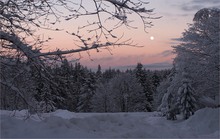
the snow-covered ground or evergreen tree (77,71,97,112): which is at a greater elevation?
the snow-covered ground

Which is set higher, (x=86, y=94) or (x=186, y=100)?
(x=186, y=100)

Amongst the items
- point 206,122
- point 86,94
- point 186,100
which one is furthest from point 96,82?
point 206,122

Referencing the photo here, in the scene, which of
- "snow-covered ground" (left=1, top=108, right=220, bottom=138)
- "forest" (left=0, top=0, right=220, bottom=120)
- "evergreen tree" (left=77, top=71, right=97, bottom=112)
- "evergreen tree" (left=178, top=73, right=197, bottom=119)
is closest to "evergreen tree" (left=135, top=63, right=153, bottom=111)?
"forest" (left=0, top=0, right=220, bottom=120)

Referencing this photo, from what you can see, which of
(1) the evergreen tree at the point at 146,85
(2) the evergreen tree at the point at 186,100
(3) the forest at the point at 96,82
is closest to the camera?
(3) the forest at the point at 96,82

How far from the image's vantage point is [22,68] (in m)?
7.39

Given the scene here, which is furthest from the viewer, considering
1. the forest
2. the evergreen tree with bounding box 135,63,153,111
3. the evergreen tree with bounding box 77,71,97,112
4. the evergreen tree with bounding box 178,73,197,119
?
the evergreen tree with bounding box 135,63,153,111

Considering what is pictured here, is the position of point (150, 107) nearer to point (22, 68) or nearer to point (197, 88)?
point (197, 88)

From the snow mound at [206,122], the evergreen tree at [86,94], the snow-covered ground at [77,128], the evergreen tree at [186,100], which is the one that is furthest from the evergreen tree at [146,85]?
the snow-covered ground at [77,128]

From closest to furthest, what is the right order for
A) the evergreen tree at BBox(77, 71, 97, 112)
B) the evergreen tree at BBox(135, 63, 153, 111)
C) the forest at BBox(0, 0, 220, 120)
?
the forest at BBox(0, 0, 220, 120) < the evergreen tree at BBox(77, 71, 97, 112) < the evergreen tree at BBox(135, 63, 153, 111)

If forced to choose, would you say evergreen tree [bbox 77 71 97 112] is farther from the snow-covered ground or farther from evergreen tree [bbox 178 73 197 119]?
the snow-covered ground

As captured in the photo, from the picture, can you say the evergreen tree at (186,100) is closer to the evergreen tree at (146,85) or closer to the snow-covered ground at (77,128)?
the snow-covered ground at (77,128)

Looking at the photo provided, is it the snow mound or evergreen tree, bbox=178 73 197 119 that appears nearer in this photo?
the snow mound

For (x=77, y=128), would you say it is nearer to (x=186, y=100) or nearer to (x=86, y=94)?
(x=186, y=100)

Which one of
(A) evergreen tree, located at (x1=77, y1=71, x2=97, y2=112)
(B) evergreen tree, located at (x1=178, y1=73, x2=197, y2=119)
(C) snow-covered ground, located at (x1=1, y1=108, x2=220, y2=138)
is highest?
→ (C) snow-covered ground, located at (x1=1, y1=108, x2=220, y2=138)
